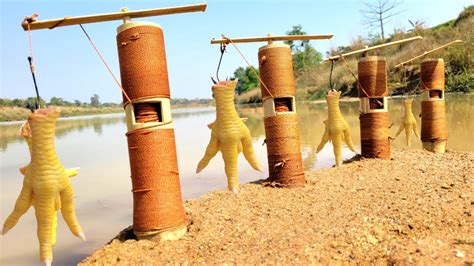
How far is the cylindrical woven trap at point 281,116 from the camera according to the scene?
517cm

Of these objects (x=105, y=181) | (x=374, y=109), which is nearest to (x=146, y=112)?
(x=374, y=109)

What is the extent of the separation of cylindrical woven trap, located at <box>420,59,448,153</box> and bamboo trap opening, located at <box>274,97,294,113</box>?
369cm

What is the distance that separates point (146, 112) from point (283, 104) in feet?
7.17

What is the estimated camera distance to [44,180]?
2990 millimetres

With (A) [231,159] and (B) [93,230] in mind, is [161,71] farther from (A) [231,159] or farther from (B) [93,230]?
(B) [93,230]

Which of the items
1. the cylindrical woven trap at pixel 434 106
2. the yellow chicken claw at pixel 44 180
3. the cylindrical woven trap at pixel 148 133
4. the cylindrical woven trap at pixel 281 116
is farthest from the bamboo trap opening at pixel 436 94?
the yellow chicken claw at pixel 44 180

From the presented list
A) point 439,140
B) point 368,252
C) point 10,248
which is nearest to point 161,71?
point 368,252

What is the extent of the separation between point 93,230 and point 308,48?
5191 cm

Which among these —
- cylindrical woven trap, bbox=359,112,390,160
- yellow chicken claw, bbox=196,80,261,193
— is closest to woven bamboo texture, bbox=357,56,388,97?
cylindrical woven trap, bbox=359,112,390,160

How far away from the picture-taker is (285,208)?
4406mm

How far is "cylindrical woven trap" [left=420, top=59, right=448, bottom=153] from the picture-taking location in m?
7.43

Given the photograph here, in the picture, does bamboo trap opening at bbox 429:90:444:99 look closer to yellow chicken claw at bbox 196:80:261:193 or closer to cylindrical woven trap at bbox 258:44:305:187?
cylindrical woven trap at bbox 258:44:305:187

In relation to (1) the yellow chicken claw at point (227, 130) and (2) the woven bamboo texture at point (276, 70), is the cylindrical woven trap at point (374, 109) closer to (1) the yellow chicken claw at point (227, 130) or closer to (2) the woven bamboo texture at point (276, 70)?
(2) the woven bamboo texture at point (276, 70)

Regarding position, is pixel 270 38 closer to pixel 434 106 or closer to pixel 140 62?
pixel 140 62
